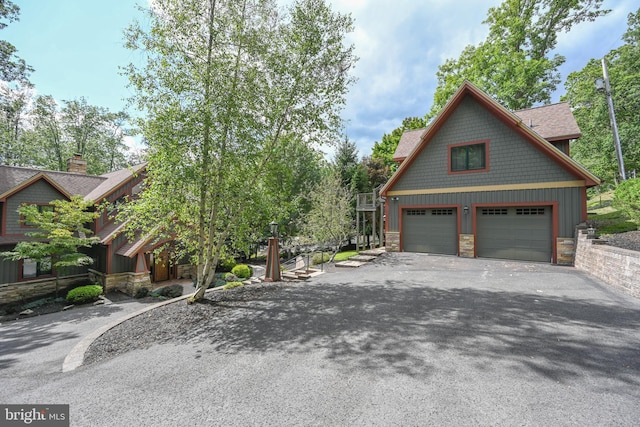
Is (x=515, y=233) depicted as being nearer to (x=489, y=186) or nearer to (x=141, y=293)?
(x=489, y=186)

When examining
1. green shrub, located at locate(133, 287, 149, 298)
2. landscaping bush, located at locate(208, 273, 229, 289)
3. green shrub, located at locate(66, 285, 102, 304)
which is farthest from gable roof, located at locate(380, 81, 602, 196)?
green shrub, located at locate(66, 285, 102, 304)

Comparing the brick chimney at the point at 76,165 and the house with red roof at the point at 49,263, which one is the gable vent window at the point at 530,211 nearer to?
the house with red roof at the point at 49,263

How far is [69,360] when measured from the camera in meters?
4.56

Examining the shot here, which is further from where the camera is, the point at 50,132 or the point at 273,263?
the point at 50,132

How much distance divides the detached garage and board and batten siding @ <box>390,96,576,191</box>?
0.11 feet

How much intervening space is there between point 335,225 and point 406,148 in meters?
6.85

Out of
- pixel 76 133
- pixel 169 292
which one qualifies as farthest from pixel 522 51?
pixel 76 133

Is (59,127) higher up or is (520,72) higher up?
(520,72)

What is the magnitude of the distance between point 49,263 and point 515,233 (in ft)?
78.1

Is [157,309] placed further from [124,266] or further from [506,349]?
[124,266]

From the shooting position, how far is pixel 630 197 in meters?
8.95

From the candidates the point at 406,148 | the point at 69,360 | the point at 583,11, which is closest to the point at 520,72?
the point at 583,11

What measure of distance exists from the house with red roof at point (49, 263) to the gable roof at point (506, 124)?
46.1 ft

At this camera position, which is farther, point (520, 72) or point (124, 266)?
point (520, 72)
